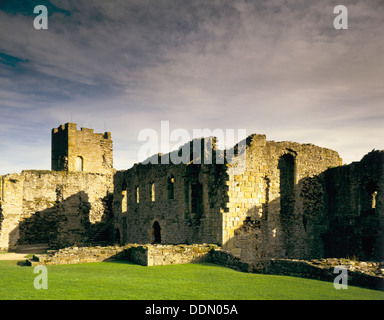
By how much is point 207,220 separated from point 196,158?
2.90 metres

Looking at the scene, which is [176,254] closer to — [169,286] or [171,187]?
[169,286]

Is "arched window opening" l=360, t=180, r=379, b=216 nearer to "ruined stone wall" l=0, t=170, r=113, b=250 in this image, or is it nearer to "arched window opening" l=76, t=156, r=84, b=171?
"ruined stone wall" l=0, t=170, r=113, b=250

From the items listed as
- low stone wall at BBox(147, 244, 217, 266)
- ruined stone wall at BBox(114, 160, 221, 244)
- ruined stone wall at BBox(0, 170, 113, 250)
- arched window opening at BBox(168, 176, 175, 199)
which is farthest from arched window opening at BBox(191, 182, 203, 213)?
ruined stone wall at BBox(0, 170, 113, 250)

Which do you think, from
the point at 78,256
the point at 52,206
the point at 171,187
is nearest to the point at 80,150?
the point at 52,206

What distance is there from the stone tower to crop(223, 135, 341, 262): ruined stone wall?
932 inches

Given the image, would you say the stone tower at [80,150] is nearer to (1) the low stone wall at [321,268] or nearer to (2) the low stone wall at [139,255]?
(2) the low stone wall at [139,255]

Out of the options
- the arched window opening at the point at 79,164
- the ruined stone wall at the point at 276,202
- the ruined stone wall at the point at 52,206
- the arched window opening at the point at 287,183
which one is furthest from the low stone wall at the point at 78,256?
the arched window opening at the point at 79,164

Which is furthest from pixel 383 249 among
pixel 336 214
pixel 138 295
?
pixel 138 295

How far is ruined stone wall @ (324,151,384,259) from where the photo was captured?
14.0 metres

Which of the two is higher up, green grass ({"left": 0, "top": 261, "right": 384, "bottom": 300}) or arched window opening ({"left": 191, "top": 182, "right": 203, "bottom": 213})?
arched window opening ({"left": 191, "top": 182, "right": 203, "bottom": 213})

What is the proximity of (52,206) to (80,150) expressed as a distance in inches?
357

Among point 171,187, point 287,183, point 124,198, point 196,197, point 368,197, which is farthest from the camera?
point 124,198

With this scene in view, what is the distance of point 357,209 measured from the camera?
1503 cm

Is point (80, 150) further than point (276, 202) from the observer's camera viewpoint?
Yes
